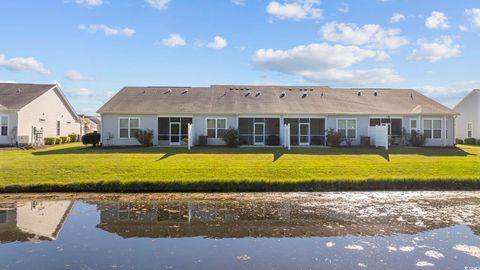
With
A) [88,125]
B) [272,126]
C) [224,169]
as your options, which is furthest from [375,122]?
[88,125]

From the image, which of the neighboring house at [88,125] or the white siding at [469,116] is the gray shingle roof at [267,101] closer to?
the white siding at [469,116]

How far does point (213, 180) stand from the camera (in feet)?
56.7

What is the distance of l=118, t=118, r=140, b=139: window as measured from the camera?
2917cm

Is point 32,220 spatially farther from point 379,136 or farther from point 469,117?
point 469,117

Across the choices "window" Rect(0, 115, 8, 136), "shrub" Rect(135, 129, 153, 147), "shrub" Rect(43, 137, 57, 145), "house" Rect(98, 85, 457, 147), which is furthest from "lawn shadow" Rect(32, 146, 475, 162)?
"shrub" Rect(43, 137, 57, 145)

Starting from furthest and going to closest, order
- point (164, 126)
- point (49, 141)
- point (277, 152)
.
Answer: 1. point (49, 141)
2. point (164, 126)
3. point (277, 152)

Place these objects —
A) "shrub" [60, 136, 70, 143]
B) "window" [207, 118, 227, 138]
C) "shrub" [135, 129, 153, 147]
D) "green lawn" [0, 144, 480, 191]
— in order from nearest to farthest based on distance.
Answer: "green lawn" [0, 144, 480, 191], "shrub" [135, 129, 153, 147], "window" [207, 118, 227, 138], "shrub" [60, 136, 70, 143]

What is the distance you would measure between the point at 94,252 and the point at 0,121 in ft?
84.4

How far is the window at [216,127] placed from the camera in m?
29.4

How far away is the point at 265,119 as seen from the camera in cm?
3016

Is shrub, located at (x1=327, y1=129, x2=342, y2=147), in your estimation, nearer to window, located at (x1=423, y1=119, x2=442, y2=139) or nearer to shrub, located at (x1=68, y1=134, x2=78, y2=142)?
window, located at (x1=423, y1=119, x2=442, y2=139)

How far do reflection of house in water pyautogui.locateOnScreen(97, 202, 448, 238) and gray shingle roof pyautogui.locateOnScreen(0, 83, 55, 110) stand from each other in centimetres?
2112

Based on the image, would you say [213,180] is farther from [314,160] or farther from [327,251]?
[327,251]

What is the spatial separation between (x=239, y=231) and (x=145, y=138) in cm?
1876
